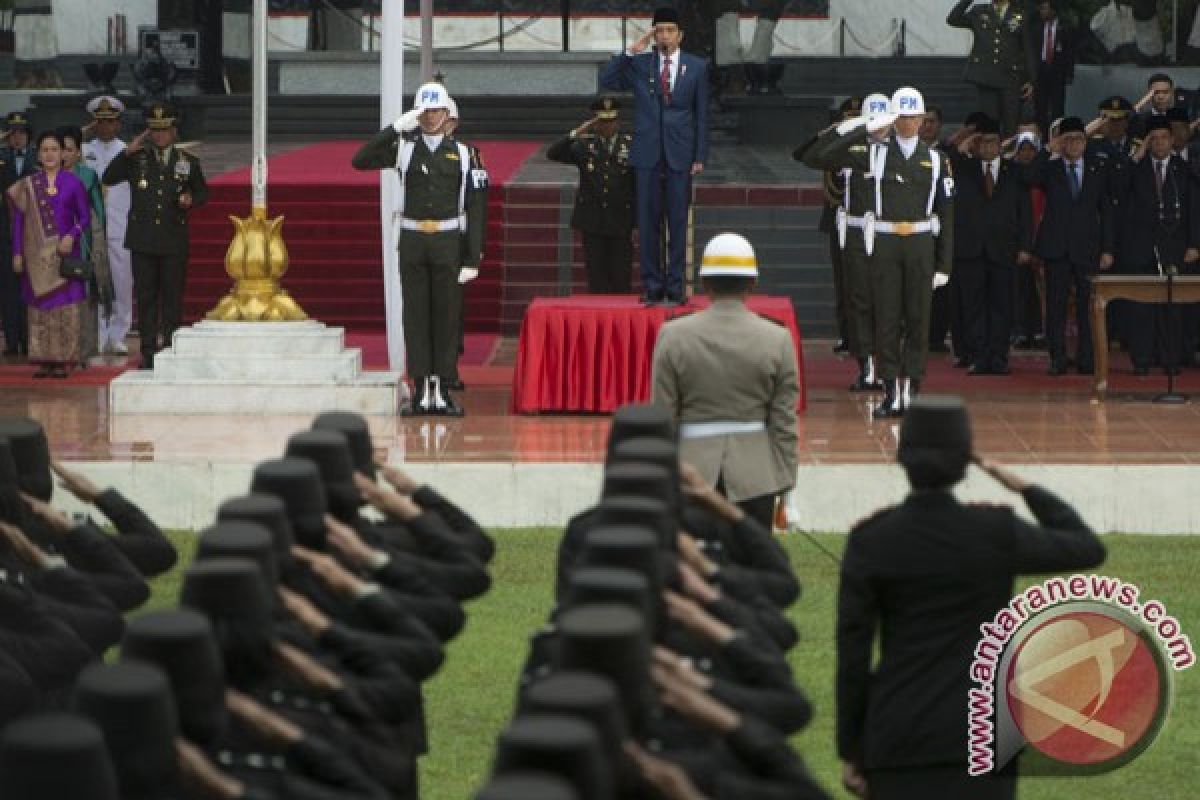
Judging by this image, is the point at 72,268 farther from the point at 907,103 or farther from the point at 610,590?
the point at 610,590

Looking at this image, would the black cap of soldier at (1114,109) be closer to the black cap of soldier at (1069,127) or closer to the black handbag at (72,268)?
the black cap of soldier at (1069,127)

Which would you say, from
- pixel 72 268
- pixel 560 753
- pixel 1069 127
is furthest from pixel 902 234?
pixel 560 753

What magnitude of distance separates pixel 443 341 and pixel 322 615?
9.91m

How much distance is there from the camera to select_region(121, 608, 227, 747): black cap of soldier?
4875 millimetres

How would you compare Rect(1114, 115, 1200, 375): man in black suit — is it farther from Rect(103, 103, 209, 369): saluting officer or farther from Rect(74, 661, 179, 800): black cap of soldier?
Rect(74, 661, 179, 800): black cap of soldier

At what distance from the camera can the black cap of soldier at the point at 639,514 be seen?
585cm

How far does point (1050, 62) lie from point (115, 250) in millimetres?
9473

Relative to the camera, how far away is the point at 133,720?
454 centimetres

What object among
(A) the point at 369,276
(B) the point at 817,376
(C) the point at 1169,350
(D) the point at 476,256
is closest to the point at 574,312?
(D) the point at 476,256

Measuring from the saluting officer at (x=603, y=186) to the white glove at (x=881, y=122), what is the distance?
2697 millimetres

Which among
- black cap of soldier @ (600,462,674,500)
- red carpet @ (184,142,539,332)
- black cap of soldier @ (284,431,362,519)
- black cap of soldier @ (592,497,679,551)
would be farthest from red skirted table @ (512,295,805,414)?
black cap of soldier @ (592,497,679,551)

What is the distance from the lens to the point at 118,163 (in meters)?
17.5

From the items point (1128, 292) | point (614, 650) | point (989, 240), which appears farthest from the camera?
point (989, 240)

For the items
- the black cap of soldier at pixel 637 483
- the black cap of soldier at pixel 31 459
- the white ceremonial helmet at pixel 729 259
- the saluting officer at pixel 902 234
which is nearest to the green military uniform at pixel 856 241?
the saluting officer at pixel 902 234
